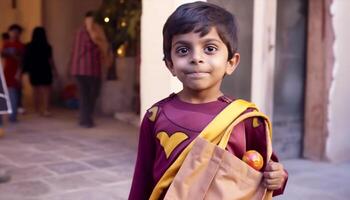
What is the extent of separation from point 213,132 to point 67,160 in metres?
4.66

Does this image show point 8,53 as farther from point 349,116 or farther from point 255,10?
point 349,116

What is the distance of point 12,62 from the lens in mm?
9039

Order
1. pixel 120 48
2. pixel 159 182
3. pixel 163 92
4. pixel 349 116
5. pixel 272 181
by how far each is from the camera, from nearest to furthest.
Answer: pixel 272 181 < pixel 159 182 < pixel 163 92 < pixel 349 116 < pixel 120 48

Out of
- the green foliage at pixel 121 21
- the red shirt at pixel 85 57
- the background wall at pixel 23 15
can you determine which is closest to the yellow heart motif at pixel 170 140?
the red shirt at pixel 85 57

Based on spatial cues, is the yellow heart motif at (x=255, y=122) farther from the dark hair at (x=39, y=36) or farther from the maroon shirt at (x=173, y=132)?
the dark hair at (x=39, y=36)

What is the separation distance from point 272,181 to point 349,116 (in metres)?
5.20

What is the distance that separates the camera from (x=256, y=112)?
71.4 inches

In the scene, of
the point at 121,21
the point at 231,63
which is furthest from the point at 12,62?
the point at 231,63

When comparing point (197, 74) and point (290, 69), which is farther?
point (290, 69)

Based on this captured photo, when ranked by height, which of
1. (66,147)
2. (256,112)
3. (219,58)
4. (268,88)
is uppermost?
(219,58)

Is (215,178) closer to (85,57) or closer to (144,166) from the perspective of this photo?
(144,166)

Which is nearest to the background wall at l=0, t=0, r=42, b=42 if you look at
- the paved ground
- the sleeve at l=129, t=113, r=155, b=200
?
the paved ground

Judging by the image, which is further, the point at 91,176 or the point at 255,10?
the point at 255,10

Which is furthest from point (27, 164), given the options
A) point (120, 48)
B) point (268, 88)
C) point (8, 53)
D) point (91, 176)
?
point (120, 48)
